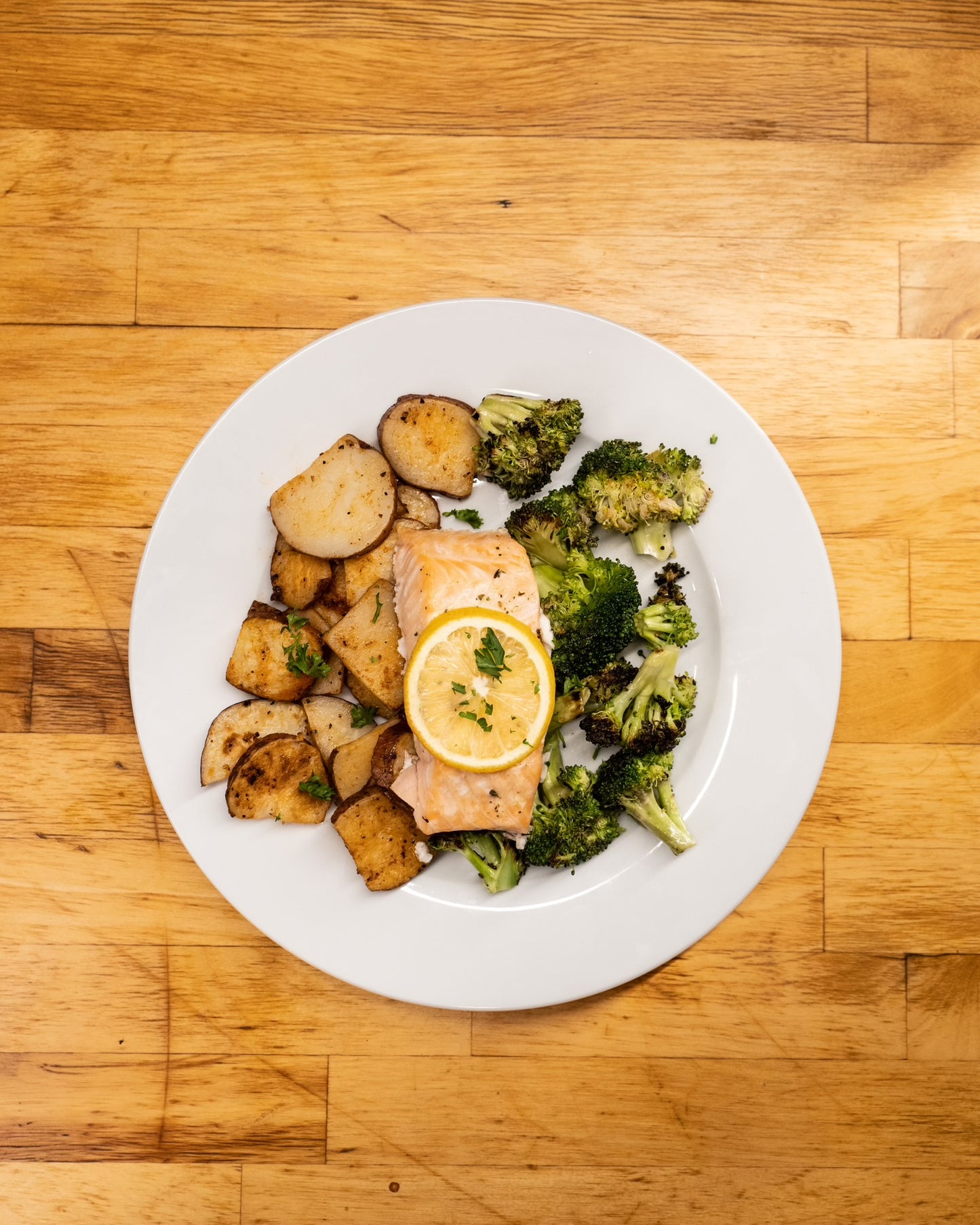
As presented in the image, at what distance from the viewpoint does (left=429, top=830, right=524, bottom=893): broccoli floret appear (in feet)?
8.48

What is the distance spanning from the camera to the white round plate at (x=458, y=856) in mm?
2580

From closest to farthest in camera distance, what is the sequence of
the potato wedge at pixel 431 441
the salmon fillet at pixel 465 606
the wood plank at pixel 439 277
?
the salmon fillet at pixel 465 606 → the potato wedge at pixel 431 441 → the wood plank at pixel 439 277

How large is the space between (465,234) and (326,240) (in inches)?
18.2

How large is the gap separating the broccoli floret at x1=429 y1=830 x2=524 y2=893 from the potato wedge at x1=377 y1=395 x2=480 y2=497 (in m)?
1.05

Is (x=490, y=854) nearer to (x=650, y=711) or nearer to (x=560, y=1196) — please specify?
(x=650, y=711)

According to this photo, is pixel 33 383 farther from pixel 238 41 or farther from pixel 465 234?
pixel 465 234

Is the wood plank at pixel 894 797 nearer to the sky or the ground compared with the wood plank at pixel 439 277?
nearer to the ground

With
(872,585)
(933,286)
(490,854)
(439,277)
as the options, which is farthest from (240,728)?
(933,286)

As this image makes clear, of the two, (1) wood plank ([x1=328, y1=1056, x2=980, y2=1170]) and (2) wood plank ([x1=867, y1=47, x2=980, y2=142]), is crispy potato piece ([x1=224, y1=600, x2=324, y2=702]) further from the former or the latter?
(2) wood plank ([x1=867, y1=47, x2=980, y2=142])

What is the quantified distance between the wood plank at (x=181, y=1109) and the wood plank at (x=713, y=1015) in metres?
0.65

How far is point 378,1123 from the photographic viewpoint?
284 centimetres

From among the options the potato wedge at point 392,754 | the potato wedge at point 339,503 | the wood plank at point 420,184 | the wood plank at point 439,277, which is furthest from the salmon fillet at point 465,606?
the wood plank at point 420,184

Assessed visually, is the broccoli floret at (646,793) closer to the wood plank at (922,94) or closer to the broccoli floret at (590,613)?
the broccoli floret at (590,613)

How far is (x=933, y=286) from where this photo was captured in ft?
9.49
